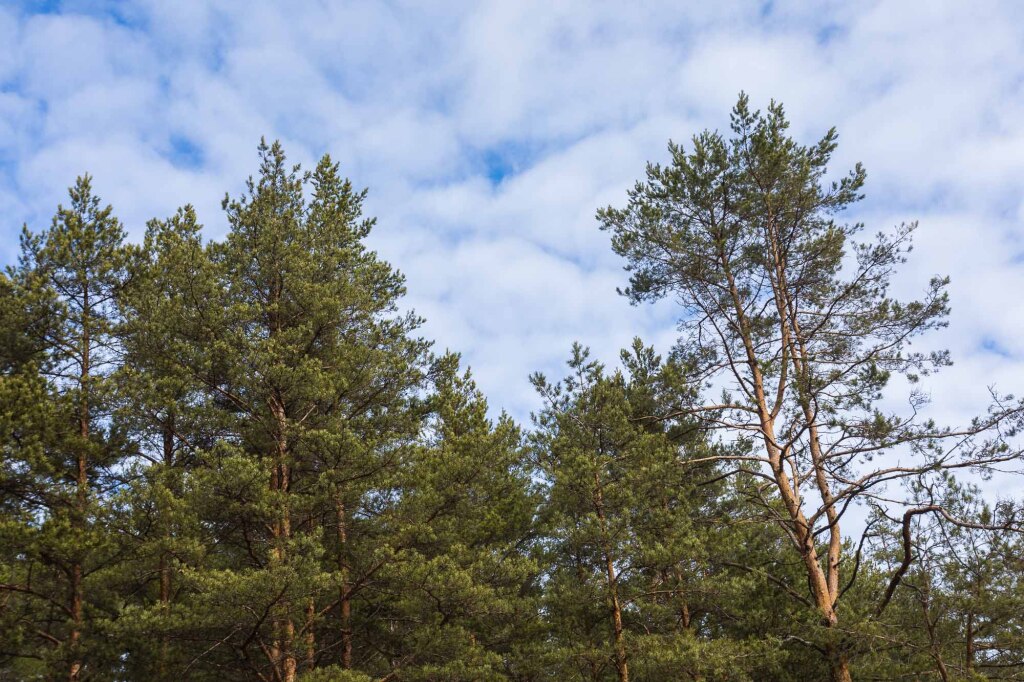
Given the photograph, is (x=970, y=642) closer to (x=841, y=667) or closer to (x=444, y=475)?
(x=841, y=667)

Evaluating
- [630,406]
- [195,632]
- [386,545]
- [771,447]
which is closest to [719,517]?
[771,447]

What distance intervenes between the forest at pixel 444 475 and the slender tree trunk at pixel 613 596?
64 mm

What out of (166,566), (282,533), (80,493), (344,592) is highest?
(80,493)

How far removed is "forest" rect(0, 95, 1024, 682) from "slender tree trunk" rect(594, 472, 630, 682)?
64 mm

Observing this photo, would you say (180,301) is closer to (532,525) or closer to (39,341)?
(39,341)

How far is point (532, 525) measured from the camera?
15617 mm

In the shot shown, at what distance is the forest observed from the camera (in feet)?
34.1

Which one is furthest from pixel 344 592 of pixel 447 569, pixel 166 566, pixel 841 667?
pixel 841 667

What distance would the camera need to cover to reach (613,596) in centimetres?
1262

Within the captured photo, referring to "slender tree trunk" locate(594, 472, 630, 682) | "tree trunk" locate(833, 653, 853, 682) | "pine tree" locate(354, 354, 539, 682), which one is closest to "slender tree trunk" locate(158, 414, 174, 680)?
"pine tree" locate(354, 354, 539, 682)

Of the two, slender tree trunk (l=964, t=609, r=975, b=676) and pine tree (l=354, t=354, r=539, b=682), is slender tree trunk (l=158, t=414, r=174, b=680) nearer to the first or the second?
pine tree (l=354, t=354, r=539, b=682)

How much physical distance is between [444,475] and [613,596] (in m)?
3.72

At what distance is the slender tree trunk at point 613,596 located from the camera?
1209 centimetres

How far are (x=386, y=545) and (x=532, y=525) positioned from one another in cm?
503
